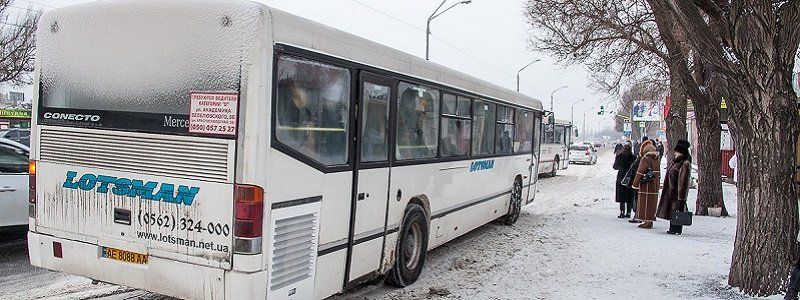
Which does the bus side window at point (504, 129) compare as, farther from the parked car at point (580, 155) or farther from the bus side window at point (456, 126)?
the parked car at point (580, 155)

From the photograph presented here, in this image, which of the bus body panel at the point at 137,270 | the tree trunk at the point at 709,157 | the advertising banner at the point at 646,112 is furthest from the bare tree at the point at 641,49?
the advertising banner at the point at 646,112

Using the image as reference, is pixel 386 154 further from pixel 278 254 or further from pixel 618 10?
pixel 618 10

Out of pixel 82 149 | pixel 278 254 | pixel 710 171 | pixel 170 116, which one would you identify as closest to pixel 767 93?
pixel 278 254

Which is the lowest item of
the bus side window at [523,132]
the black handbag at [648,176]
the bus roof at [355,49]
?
the black handbag at [648,176]

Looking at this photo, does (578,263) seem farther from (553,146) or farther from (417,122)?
(553,146)

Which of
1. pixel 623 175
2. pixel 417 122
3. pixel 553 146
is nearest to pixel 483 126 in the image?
pixel 417 122

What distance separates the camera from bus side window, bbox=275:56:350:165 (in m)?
4.85

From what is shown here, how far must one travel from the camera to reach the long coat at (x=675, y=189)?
11.0 metres

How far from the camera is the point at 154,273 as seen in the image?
4.85m

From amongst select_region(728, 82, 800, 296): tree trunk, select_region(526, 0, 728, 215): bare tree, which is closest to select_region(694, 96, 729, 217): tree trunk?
select_region(526, 0, 728, 215): bare tree

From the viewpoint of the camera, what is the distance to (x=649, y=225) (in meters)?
12.2

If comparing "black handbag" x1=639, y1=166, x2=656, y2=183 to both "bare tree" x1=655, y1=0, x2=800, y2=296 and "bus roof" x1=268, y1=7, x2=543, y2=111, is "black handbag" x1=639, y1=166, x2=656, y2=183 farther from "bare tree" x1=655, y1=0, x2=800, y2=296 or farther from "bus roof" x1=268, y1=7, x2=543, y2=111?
"bare tree" x1=655, y1=0, x2=800, y2=296

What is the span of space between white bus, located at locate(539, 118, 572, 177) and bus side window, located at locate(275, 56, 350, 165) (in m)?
Answer: 20.3

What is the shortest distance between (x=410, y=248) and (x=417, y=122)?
1.49 m
